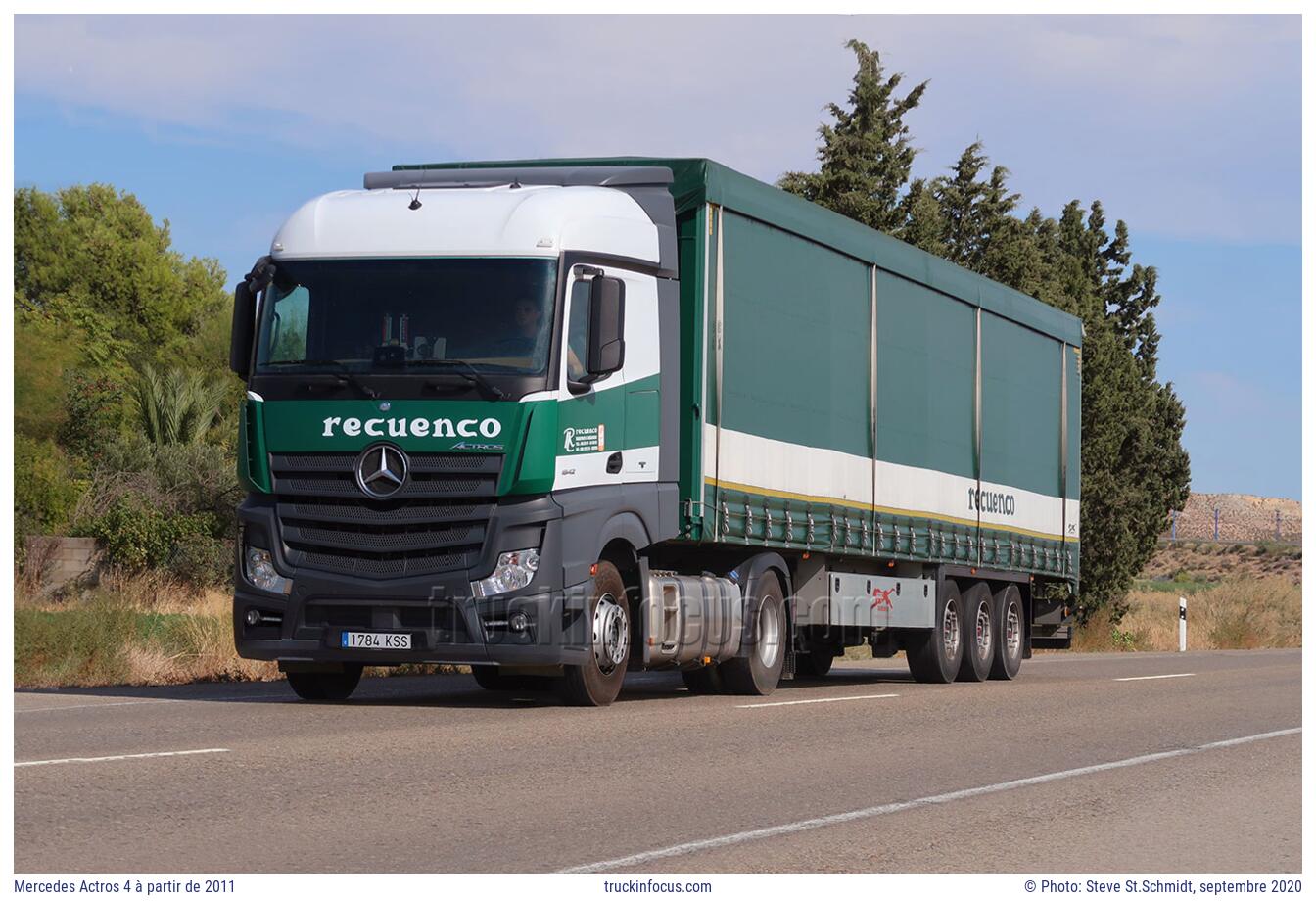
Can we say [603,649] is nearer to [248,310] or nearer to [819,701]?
[819,701]

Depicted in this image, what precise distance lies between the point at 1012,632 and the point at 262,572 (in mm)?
11317

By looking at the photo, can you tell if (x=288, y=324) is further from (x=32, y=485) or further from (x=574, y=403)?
(x=32, y=485)

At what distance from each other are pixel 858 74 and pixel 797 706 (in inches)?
927

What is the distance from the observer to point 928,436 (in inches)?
820

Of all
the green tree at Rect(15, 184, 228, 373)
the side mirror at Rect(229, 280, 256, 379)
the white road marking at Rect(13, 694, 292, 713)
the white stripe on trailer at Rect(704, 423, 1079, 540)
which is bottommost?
the white road marking at Rect(13, 694, 292, 713)

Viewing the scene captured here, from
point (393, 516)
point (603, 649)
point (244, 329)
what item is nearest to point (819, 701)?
point (603, 649)

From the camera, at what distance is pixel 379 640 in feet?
46.6

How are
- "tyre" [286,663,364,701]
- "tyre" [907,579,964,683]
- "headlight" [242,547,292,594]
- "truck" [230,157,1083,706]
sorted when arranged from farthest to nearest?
"tyre" [907,579,964,683] < "tyre" [286,663,364,701] < "headlight" [242,547,292,594] < "truck" [230,157,1083,706]

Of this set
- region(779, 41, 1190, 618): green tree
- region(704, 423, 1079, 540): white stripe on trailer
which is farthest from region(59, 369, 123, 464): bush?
region(704, 423, 1079, 540): white stripe on trailer

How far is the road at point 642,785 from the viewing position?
803cm

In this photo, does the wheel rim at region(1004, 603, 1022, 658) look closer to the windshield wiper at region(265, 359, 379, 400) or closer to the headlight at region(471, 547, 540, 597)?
the headlight at region(471, 547, 540, 597)

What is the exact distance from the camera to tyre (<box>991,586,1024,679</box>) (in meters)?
22.9

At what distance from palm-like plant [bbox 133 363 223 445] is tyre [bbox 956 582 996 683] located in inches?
960

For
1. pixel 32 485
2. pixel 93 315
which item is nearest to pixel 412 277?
pixel 32 485
